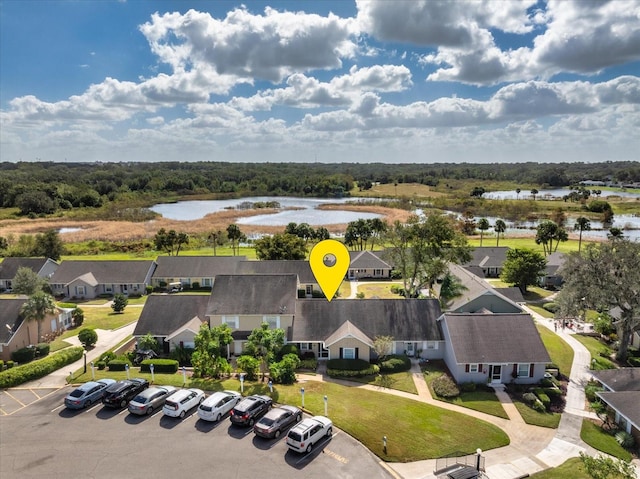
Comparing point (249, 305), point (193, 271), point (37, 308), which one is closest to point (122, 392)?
point (249, 305)

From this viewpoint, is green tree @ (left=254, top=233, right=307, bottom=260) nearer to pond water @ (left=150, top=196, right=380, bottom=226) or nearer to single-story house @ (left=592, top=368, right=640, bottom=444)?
single-story house @ (left=592, top=368, right=640, bottom=444)

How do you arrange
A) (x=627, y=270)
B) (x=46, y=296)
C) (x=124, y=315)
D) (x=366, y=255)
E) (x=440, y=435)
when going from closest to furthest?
(x=440, y=435), (x=627, y=270), (x=46, y=296), (x=124, y=315), (x=366, y=255)

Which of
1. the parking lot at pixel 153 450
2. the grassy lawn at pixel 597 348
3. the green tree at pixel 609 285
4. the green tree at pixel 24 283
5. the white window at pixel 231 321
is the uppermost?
the green tree at pixel 609 285

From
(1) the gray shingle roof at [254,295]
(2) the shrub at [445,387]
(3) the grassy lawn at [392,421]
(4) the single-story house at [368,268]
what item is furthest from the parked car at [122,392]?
(4) the single-story house at [368,268]

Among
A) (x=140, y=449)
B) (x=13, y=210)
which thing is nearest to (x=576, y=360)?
(x=140, y=449)

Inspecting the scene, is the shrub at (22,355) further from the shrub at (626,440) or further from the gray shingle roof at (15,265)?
the shrub at (626,440)

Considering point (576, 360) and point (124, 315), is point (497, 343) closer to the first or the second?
point (576, 360)

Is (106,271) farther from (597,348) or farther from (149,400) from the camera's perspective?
(597,348)
